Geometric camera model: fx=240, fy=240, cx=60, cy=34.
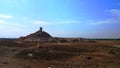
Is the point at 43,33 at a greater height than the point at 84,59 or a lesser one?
greater

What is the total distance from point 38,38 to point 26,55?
85.1 ft

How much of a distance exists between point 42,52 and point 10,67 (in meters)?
8.80

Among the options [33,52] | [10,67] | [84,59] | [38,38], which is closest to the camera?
[10,67]

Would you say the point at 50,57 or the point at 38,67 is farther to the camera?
the point at 50,57

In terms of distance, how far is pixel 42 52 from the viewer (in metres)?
30.6

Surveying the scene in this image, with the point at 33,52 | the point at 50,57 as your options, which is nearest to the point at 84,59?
the point at 50,57

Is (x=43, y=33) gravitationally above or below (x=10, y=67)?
above

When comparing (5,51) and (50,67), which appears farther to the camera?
(5,51)

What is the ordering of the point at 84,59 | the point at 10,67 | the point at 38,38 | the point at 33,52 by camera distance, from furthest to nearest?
the point at 38,38 < the point at 33,52 < the point at 84,59 < the point at 10,67

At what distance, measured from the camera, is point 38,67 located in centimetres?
2259

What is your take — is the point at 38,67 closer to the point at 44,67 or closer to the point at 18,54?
the point at 44,67

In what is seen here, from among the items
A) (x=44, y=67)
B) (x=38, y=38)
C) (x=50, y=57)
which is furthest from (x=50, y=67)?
(x=38, y=38)

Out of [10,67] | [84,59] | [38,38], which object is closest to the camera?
[10,67]

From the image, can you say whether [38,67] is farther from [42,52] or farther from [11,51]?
[11,51]
